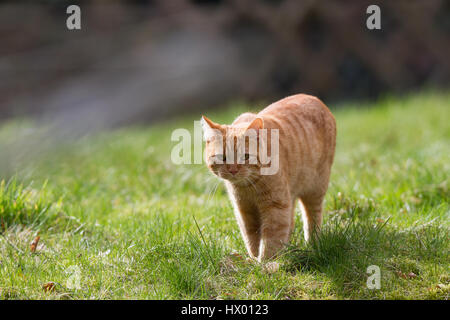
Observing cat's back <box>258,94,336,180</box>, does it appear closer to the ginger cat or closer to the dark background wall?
the ginger cat

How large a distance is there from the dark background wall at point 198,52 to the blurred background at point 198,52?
1 centimetres

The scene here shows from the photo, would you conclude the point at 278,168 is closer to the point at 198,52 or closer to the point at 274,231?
the point at 274,231

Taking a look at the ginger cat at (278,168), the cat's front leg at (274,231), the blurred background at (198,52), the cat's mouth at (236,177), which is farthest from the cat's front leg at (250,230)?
the blurred background at (198,52)

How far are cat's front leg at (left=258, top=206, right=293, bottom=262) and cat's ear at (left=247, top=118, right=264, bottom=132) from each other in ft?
1.52

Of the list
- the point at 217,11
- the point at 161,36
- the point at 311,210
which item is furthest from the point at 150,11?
the point at 311,210

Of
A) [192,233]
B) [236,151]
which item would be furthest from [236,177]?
[192,233]

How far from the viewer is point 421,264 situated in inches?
111

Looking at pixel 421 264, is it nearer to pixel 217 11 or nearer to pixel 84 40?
pixel 217 11

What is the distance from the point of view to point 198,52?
808 centimetres

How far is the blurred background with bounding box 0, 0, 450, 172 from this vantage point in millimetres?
7938
